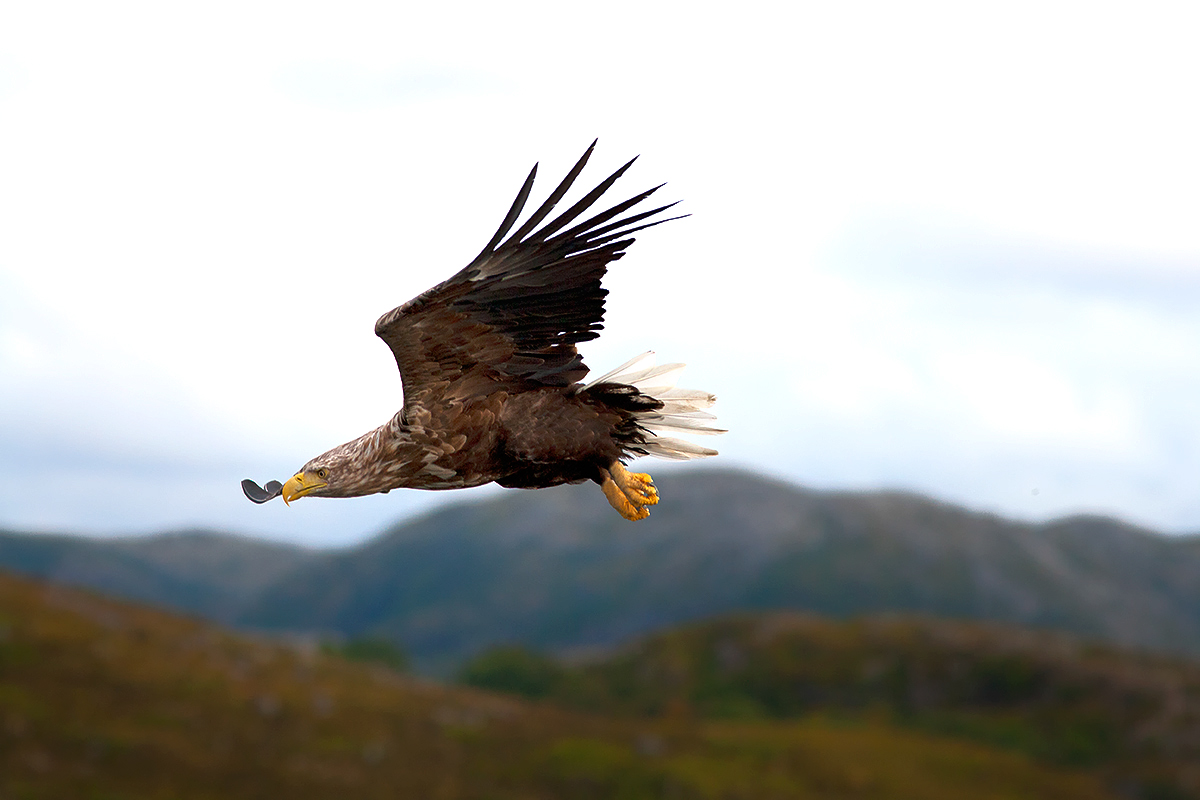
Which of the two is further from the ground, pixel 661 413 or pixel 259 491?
pixel 661 413

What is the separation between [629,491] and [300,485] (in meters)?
1.98

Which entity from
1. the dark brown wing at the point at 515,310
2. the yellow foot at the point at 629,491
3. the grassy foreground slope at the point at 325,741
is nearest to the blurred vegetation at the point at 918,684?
the grassy foreground slope at the point at 325,741

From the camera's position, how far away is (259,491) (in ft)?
23.0

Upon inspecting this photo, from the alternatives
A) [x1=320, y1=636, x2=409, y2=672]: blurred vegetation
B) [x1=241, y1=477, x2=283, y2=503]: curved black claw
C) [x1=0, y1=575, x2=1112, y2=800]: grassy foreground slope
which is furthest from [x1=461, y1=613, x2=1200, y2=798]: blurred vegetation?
[x1=241, y1=477, x2=283, y2=503]: curved black claw

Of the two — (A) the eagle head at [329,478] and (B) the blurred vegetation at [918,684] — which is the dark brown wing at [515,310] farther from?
(B) the blurred vegetation at [918,684]

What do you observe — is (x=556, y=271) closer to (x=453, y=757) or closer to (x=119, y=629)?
(x=453, y=757)

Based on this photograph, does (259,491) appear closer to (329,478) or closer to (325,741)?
(329,478)

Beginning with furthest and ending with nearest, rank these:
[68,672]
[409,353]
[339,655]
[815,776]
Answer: [339,655]
[815,776]
[68,672]
[409,353]

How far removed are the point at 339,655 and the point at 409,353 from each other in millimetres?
125849

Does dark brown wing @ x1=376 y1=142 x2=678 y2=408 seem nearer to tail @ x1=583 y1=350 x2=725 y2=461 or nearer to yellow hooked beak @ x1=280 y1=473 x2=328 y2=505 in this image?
yellow hooked beak @ x1=280 y1=473 x2=328 y2=505

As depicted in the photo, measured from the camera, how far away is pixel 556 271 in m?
7.54

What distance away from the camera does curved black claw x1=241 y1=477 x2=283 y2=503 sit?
6930 millimetres

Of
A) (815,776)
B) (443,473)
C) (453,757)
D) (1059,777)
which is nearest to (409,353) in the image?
(443,473)

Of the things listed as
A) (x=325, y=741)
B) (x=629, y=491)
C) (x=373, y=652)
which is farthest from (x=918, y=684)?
(x=629, y=491)
